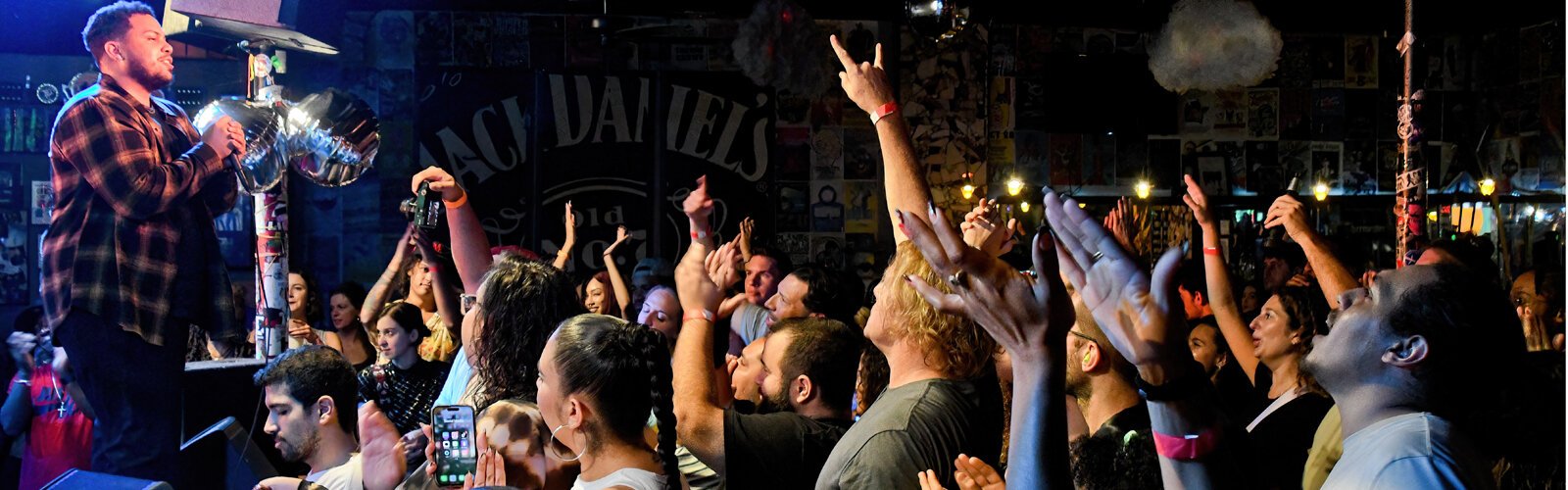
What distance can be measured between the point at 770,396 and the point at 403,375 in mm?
1436

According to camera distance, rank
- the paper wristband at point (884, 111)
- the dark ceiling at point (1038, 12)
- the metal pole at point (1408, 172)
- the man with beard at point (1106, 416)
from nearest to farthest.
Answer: the man with beard at point (1106, 416)
the paper wristband at point (884, 111)
the metal pole at point (1408, 172)
the dark ceiling at point (1038, 12)

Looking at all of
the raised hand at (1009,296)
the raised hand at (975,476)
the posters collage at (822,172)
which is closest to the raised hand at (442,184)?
the raised hand at (975,476)

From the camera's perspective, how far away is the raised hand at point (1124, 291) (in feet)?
4.85

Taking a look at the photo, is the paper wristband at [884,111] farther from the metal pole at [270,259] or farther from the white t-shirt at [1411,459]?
the metal pole at [270,259]

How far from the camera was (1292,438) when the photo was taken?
2.79 m

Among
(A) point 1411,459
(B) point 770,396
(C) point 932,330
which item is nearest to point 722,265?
(B) point 770,396

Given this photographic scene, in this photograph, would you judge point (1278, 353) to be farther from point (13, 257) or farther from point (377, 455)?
point (13, 257)

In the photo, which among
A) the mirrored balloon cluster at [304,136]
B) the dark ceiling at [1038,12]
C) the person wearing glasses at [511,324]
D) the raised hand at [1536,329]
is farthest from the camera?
the dark ceiling at [1038,12]

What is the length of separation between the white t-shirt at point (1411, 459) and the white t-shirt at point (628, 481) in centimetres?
105

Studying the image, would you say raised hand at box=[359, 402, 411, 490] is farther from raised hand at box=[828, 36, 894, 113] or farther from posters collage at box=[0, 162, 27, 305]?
posters collage at box=[0, 162, 27, 305]

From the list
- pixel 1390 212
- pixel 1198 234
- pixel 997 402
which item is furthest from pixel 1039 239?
pixel 1390 212

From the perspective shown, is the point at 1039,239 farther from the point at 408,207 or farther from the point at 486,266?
the point at 408,207

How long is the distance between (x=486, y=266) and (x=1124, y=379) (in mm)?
1644

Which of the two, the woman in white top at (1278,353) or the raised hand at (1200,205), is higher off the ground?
the raised hand at (1200,205)
